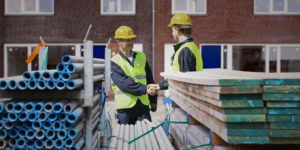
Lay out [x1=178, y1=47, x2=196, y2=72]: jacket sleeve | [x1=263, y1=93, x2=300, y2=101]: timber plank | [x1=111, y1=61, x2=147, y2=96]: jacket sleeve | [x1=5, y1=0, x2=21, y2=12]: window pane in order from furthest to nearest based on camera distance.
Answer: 1. [x1=5, y1=0, x2=21, y2=12]: window pane
2. [x1=111, y1=61, x2=147, y2=96]: jacket sleeve
3. [x1=178, y1=47, x2=196, y2=72]: jacket sleeve
4. [x1=263, y1=93, x2=300, y2=101]: timber plank

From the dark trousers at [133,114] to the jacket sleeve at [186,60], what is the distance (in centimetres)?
119

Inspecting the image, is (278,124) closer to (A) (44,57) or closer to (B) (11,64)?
(A) (44,57)

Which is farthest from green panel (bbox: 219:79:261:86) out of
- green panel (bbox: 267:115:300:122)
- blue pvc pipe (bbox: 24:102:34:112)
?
blue pvc pipe (bbox: 24:102:34:112)

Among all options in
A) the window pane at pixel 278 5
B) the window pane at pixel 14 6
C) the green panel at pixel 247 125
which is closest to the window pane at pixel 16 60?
the window pane at pixel 14 6

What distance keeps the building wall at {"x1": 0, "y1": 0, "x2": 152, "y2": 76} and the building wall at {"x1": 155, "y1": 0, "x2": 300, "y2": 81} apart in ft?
2.14

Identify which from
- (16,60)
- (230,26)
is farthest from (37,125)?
(16,60)

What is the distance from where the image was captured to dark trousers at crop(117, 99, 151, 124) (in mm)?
5047

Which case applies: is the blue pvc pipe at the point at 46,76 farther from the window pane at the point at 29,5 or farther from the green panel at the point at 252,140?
the window pane at the point at 29,5

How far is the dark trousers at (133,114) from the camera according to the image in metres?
5.05

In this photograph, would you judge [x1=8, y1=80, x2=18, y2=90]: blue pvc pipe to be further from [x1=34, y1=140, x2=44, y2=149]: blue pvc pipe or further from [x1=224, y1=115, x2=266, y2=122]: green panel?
[x1=224, y1=115, x2=266, y2=122]: green panel

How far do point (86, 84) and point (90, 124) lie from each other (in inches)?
16.8

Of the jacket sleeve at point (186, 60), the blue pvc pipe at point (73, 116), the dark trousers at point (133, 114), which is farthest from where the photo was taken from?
the dark trousers at point (133, 114)

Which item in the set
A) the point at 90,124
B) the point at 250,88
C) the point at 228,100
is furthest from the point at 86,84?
the point at 250,88

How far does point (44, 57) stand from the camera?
141 inches
